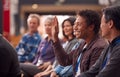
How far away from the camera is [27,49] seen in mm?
5656

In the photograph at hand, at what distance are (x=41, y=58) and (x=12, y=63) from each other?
1822 mm

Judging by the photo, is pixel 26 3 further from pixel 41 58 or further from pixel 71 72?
pixel 71 72

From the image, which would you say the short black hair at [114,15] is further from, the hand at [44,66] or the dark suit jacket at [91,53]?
the hand at [44,66]

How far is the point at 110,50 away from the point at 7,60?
2.77ft

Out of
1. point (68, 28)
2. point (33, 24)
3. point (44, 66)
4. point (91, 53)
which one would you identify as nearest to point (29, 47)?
point (33, 24)

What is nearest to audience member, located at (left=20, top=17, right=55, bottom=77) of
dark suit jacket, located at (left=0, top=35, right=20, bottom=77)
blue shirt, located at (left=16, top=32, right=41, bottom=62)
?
blue shirt, located at (left=16, top=32, right=41, bottom=62)

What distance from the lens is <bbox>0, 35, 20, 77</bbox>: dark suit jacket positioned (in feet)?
9.93

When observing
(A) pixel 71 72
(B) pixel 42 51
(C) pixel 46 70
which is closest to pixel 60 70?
(A) pixel 71 72

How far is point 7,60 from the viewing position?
3.05 metres

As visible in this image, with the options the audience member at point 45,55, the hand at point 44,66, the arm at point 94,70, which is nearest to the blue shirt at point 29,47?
the audience member at point 45,55

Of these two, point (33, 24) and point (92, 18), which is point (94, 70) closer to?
point (92, 18)

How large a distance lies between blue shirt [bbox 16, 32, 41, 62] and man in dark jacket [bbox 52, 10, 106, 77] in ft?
6.34

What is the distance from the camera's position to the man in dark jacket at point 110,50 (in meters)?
2.70

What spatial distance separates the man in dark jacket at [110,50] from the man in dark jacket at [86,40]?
0.26 m
